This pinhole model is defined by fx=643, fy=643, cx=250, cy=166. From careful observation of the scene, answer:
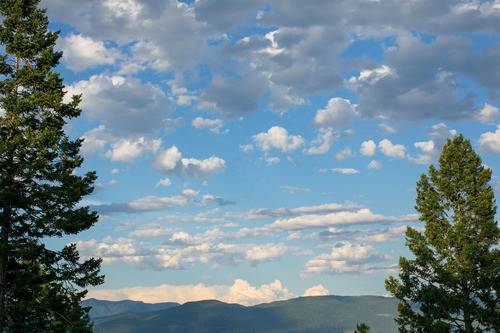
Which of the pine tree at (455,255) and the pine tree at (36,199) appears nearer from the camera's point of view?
the pine tree at (36,199)

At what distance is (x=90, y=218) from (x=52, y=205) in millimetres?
1861

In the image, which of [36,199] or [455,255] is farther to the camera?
[455,255]

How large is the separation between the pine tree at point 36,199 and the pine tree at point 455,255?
21606 mm

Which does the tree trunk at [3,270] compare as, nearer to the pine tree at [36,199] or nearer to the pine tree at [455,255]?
the pine tree at [36,199]

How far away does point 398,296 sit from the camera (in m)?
43.5

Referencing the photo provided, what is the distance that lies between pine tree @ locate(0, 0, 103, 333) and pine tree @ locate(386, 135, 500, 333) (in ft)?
70.9

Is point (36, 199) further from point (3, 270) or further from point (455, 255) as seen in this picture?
point (455, 255)

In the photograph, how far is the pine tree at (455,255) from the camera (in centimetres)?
4038

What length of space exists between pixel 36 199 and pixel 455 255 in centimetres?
2646

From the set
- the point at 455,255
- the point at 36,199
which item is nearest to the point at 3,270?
the point at 36,199

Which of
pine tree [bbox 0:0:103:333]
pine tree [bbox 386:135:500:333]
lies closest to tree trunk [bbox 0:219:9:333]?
pine tree [bbox 0:0:103:333]

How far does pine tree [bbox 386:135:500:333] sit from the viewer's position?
4038 cm

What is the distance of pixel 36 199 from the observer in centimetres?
2980

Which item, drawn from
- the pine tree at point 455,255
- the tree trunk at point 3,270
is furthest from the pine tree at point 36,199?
the pine tree at point 455,255
